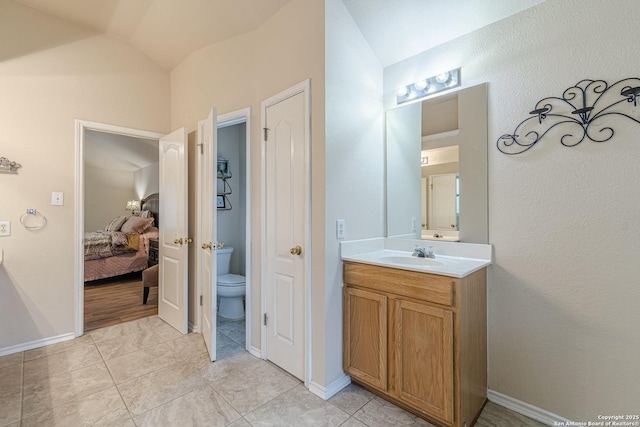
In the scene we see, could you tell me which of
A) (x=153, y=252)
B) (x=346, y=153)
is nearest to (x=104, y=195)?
(x=153, y=252)

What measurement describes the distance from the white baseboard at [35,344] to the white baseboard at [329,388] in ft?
8.08

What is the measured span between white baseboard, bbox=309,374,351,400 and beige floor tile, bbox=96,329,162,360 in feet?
5.34

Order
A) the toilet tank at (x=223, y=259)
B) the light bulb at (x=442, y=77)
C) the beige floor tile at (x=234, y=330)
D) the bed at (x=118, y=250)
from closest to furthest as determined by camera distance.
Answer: the light bulb at (x=442, y=77) < the beige floor tile at (x=234, y=330) < the toilet tank at (x=223, y=259) < the bed at (x=118, y=250)

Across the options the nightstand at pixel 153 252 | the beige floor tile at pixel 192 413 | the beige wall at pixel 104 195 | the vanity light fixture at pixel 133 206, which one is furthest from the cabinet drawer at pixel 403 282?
the beige wall at pixel 104 195

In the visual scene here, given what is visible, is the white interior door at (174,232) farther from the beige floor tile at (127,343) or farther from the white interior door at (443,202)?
the white interior door at (443,202)

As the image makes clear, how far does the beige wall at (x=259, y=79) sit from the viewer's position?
194cm

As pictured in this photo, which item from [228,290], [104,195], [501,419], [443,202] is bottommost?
[501,419]

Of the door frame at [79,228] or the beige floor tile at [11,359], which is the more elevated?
the door frame at [79,228]

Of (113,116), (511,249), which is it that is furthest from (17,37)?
(511,249)

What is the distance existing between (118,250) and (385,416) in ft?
16.1

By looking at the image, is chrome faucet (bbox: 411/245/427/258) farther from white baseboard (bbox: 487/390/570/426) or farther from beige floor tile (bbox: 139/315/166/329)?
beige floor tile (bbox: 139/315/166/329)

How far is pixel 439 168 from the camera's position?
86.4 inches

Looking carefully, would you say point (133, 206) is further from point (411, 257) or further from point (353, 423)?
point (353, 423)

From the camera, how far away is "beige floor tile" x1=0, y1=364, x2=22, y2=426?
5.57ft
